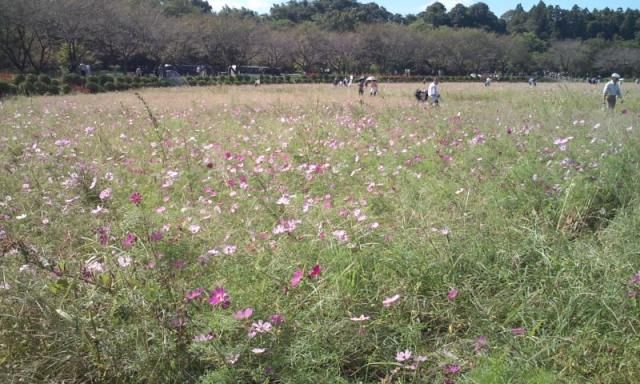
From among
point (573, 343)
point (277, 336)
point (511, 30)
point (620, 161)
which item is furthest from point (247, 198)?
point (511, 30)

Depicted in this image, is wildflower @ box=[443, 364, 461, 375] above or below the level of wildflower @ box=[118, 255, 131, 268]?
below

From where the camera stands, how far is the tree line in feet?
98.9

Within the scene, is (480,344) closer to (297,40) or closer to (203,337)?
(203,337)

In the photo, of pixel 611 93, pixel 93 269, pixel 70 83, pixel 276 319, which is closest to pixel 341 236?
pixel 276 319

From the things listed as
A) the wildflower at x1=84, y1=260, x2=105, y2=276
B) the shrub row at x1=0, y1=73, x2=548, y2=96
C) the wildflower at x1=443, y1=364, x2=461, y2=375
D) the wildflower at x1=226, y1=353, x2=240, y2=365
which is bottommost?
the wildflower at x1=443, y1=364, x2=461, y2=375

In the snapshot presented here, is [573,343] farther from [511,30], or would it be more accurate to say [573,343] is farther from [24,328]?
[511,30]

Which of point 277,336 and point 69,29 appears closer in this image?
point 277,336

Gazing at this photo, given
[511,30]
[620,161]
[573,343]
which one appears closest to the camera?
[573,343]

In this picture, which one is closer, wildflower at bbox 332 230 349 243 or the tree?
wildflower at bbox 332 230 349 243

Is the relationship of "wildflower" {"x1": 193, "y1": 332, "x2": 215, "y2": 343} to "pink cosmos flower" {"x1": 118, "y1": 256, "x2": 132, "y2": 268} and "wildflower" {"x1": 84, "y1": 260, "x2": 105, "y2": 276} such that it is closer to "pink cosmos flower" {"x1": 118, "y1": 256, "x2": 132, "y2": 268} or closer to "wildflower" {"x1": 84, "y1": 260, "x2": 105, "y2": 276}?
"pink cosmos flower" {"x1": 118, "y1": 256, "x2": 132, "y2": 268}

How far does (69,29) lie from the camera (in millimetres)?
28547

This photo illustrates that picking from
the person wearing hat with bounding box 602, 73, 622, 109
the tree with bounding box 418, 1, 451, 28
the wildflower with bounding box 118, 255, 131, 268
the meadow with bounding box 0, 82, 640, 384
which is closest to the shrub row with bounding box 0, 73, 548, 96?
the meadow with bounding box 0, 82, 640, 384

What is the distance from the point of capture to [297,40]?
55781 millimetres

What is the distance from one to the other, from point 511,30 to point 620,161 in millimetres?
121710
